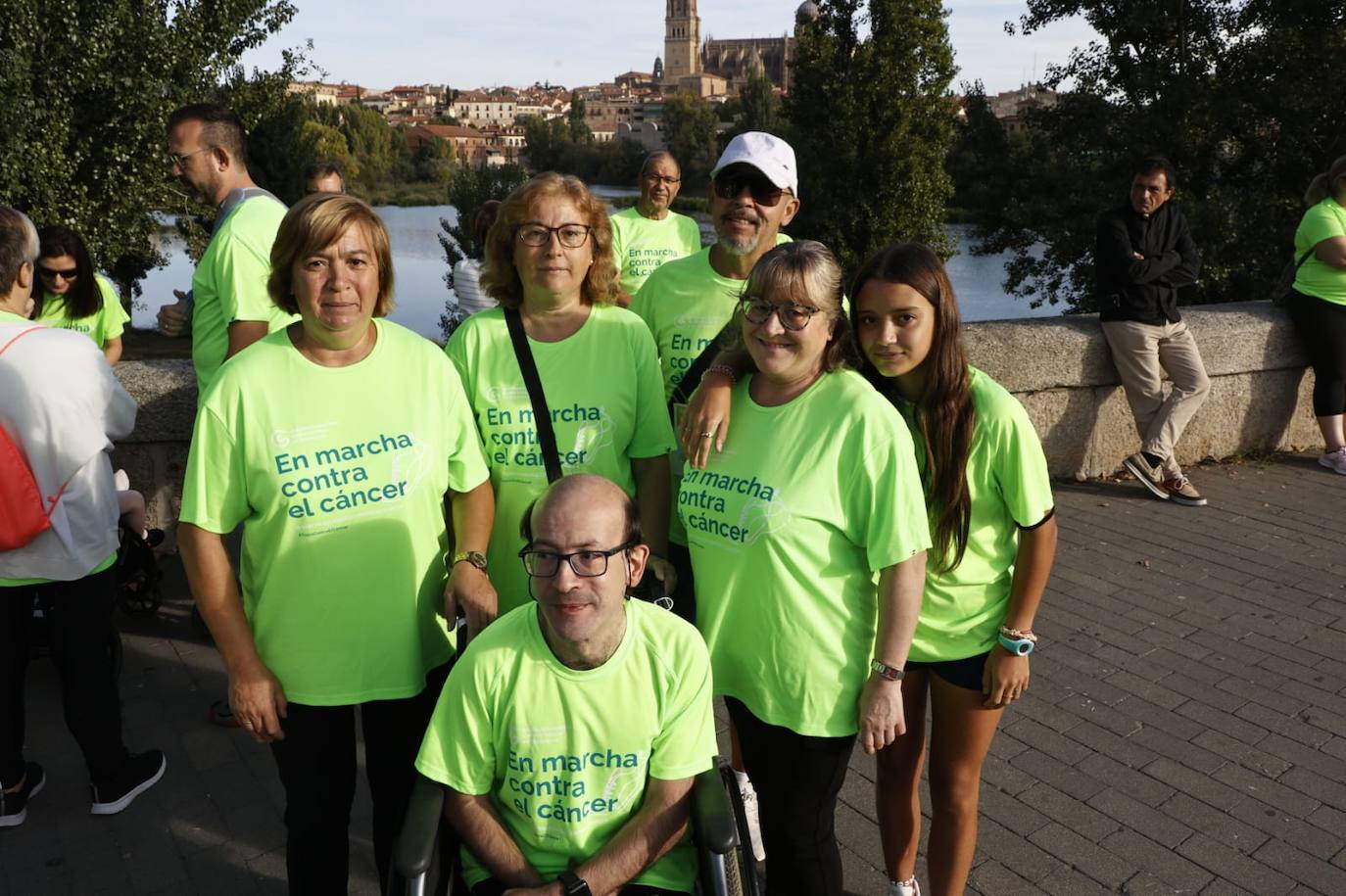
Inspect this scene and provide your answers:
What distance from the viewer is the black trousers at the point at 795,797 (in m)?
2.25

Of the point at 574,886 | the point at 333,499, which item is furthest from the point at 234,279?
the point at 574,886

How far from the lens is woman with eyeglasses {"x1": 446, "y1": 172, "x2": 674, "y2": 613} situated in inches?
100

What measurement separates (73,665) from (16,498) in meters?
0.54

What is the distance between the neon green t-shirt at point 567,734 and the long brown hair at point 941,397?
659 mm

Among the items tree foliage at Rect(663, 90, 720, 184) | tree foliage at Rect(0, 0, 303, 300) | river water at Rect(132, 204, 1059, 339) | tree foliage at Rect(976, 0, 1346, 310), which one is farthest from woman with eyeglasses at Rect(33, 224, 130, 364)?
tree foliage at Rect(663, 90, 720, 184)

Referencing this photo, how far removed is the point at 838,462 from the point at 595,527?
52 cm

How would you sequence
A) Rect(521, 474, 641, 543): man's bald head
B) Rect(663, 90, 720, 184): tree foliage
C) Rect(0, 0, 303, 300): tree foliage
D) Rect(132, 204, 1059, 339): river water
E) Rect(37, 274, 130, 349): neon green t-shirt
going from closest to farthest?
Rect(521, 474, 641, 543): man's bald head → Rect(37, 274, 130, 349): neon green t-shirt → Rect(0, 0, 303, 300): tree foliage → Rect(132, 204, 1059, 339): river water → Rect(663, 90, 720, 184): tree foliage

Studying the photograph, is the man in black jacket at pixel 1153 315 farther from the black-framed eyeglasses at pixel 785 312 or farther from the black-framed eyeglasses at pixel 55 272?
the black-framed eyeglasses at pixel 55 272

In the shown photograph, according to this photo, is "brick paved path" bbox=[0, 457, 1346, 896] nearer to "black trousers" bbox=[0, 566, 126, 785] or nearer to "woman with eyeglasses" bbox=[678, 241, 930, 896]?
"black trousers" bbox=[0, 566, 126, 785]

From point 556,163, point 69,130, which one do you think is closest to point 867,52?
point 69,130

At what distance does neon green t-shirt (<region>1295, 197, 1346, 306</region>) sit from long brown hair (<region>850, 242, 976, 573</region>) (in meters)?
5.03

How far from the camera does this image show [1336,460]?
20.9ft

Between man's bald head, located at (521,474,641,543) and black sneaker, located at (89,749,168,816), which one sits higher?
man's bald head, located at (521,474,641,543)

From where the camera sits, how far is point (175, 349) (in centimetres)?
1662
